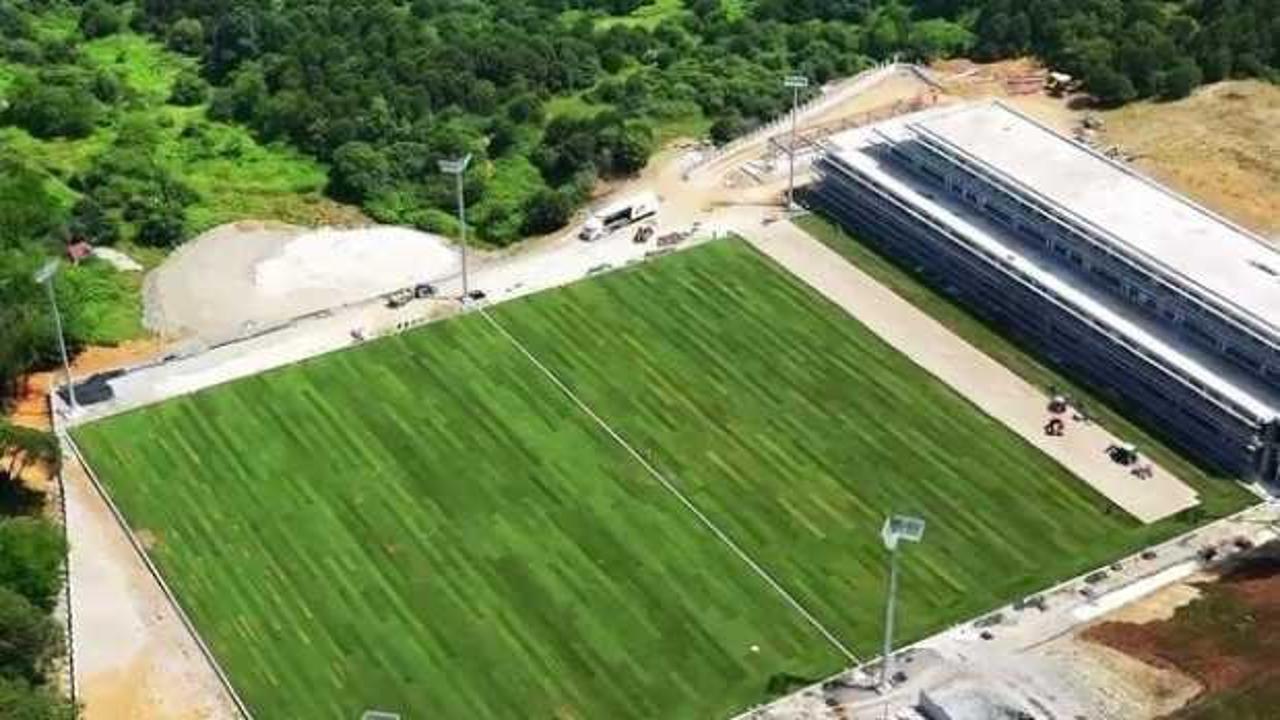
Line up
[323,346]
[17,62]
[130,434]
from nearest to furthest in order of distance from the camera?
1. [130,434]
2. [323,346]
3. [17,62]

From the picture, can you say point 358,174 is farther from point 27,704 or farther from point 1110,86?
point 27,704

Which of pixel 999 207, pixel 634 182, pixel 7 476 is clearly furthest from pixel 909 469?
pixel 7 476

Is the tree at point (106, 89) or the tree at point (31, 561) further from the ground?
the tree at point (31, 561)

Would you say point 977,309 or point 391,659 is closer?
point 391,659

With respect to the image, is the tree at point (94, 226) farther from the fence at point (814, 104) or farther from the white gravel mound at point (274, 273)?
the fence at point (814, 104)

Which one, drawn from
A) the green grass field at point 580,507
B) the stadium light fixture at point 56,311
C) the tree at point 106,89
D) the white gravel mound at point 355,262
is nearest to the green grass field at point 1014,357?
the green grass field at point 580,507

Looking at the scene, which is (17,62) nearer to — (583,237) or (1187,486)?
(583,237)

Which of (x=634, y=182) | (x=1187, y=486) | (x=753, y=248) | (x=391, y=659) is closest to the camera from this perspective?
(x=391, y=659)
